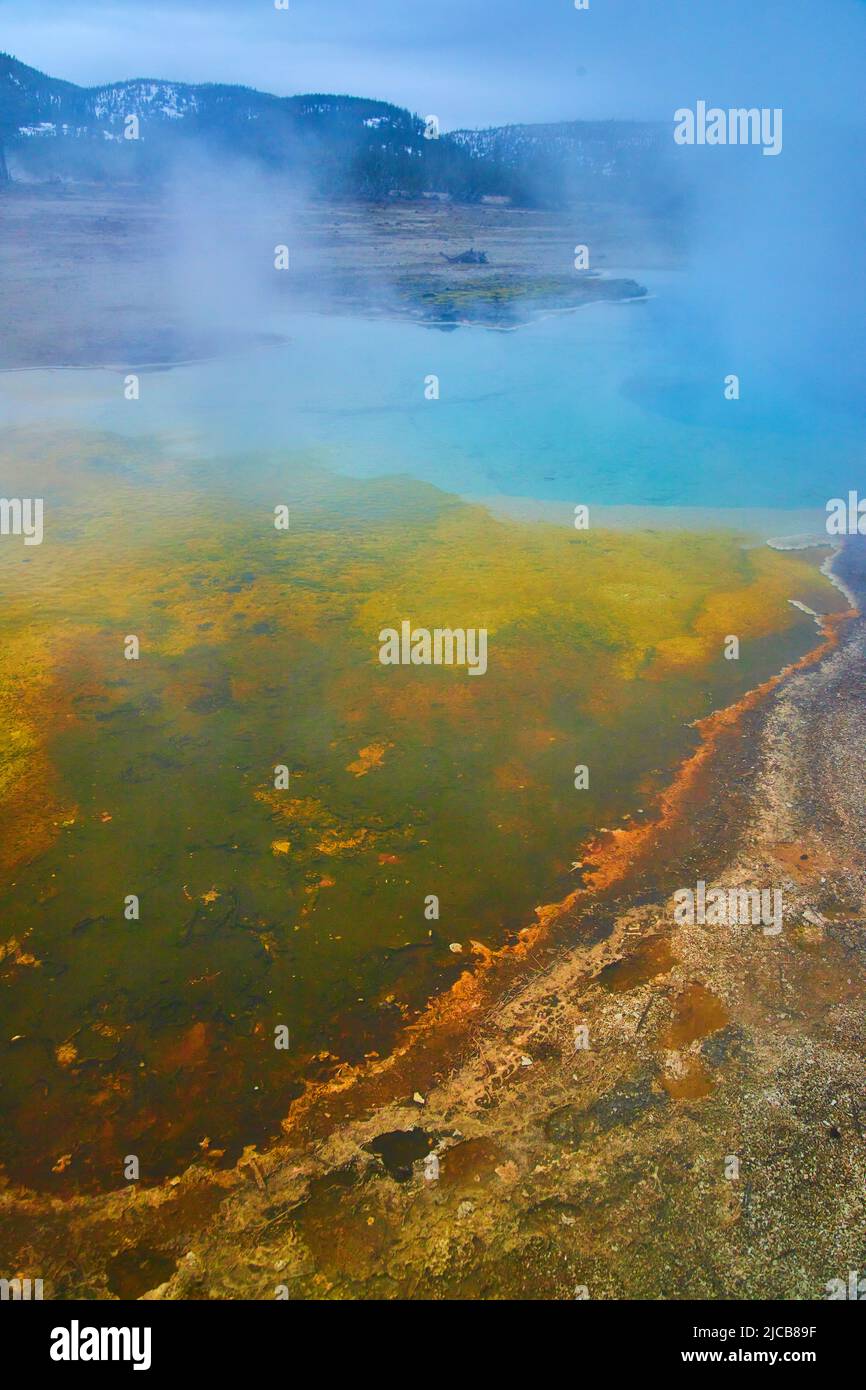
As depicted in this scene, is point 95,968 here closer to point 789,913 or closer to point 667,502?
point 789,913

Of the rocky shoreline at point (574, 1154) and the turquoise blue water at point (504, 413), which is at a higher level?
the turquoise blue water at point (504, 413)

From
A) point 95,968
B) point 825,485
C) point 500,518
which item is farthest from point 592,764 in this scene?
point 825,485

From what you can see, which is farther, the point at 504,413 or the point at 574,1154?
the point at 504,413

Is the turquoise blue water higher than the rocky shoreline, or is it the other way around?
the turquoise blue water

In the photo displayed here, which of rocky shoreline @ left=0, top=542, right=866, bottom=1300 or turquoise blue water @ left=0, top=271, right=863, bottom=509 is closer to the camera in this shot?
rocky shoreline @ left=0, top=542, right=866, bottom=1300

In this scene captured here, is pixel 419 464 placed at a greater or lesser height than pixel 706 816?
greater

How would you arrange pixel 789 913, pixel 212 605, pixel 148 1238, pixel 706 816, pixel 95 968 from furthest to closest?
pixel 212 605, pixel 706 816, pixel 789 913, pixel 95 968, pixel 148 1238

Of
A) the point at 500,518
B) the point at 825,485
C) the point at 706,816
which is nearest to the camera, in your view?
the point at 706,816

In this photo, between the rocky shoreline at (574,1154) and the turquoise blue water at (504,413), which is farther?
the turquoise blue water at (504,413)
